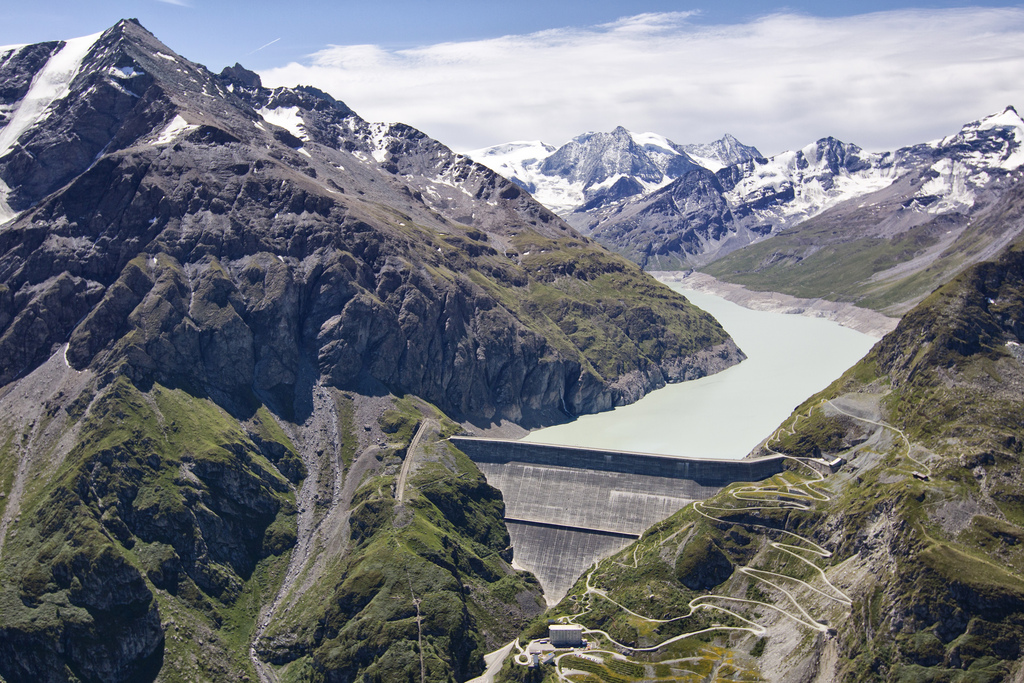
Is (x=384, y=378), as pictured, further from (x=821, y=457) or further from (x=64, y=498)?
(x=821, y=457)

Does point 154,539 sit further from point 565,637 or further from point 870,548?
point 870,548

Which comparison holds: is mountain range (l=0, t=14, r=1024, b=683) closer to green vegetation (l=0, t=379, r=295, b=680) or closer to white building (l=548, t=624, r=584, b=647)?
green vegetation (l=0, t=379, r=295, b=680)

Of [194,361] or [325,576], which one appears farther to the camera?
[194,361]

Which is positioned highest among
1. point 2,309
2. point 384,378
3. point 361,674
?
point 2,309

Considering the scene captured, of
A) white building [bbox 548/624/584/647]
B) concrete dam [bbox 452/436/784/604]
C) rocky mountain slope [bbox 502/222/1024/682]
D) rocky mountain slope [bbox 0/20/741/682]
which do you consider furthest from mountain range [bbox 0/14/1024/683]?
concrete dam [bbox 452/436/784/604]

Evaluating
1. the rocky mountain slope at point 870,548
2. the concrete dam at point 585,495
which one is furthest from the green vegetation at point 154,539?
the rocky mountain slope at point 870,548

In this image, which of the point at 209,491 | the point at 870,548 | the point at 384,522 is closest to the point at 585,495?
the point at 384,522

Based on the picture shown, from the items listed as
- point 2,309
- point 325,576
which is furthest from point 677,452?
point 2,309
